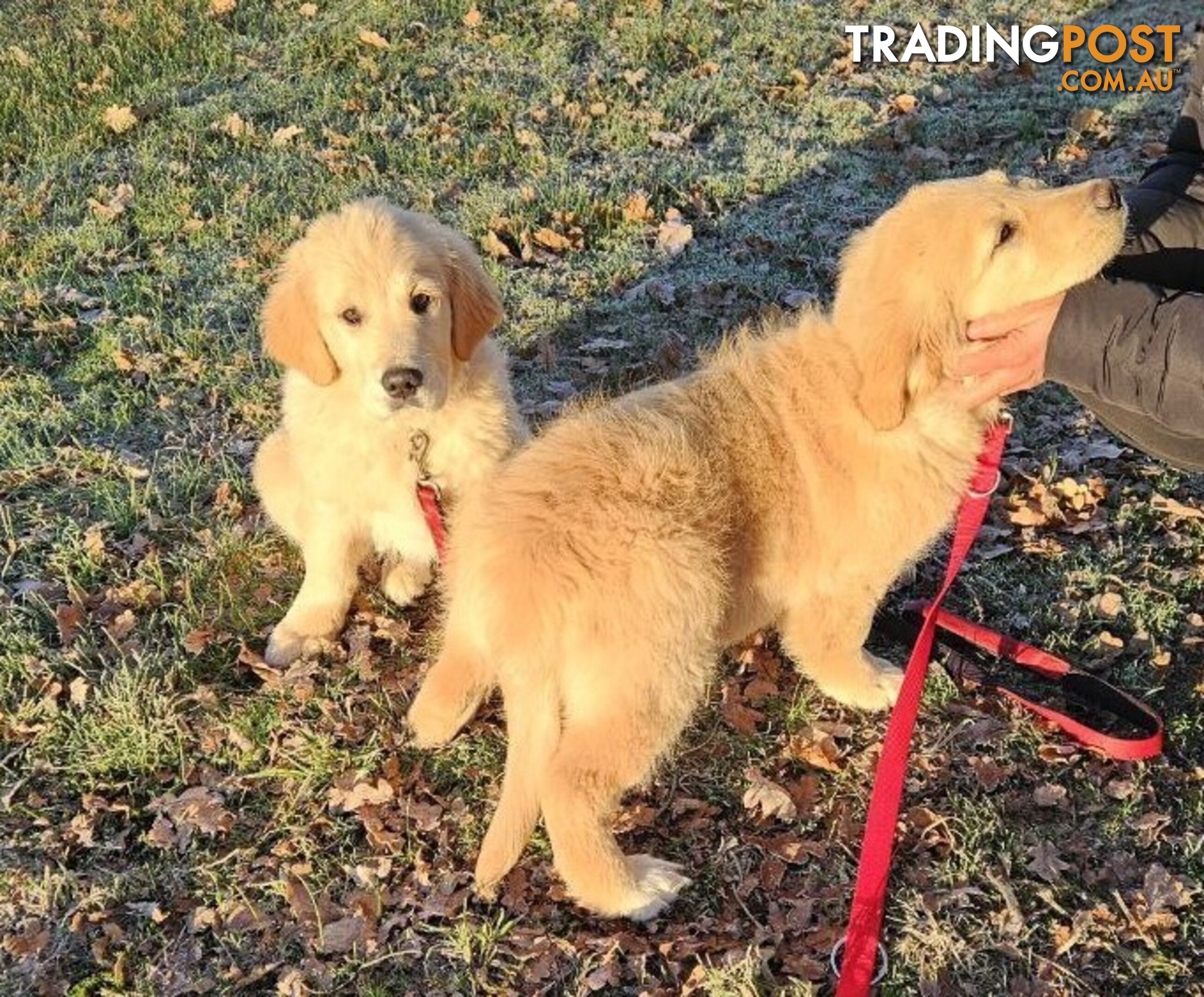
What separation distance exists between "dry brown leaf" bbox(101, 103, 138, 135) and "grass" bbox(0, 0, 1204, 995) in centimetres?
8

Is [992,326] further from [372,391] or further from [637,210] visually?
[637,210]

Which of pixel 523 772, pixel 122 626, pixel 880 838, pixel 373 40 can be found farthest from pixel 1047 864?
pixel 373 40

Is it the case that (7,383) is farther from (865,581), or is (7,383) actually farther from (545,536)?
(865,581)

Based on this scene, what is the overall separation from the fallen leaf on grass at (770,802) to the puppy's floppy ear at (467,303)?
5.49ft

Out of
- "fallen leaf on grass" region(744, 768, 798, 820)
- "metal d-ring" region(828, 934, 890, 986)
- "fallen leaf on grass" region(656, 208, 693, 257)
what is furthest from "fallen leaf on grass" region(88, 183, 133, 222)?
"metal d-ring" region(828, 934, 890, 986)

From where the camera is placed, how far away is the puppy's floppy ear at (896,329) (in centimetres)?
A: 286

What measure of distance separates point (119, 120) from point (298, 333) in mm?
4972

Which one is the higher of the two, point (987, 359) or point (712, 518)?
point (987, 359)

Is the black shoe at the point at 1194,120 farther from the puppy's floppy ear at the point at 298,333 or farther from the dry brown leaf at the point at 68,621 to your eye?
the dry brown leaf at the point at 68,621

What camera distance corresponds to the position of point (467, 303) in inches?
139

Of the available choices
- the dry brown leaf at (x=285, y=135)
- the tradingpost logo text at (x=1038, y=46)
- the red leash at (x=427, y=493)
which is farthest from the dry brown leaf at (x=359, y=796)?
the tradingpost logo text at (x=1038, y=46)

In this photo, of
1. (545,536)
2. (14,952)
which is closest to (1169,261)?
(545,536)

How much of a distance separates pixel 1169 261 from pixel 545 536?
2.17m

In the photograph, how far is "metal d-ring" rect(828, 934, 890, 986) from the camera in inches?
106
